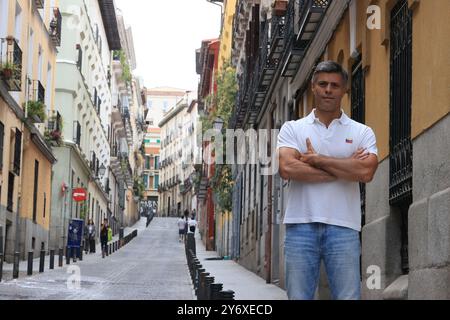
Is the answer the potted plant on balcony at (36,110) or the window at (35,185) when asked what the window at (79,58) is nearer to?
the window at (35,185)

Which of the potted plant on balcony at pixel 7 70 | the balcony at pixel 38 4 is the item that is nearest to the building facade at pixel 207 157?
the balcony at pixel 38 4

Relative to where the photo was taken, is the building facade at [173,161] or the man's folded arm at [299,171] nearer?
the man's folded arm at [299,171]

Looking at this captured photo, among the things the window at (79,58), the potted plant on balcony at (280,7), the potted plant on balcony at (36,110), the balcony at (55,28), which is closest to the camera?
the potted plant on balcony at (280,7)

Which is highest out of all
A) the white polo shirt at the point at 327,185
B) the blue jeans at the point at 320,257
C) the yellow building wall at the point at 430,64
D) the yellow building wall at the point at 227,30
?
the yellow building wall at the point at 227,30

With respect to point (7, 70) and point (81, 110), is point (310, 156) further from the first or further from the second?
point (81, 110)

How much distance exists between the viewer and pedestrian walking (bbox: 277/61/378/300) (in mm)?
5371

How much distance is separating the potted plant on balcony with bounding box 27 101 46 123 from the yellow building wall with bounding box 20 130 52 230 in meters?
0.79

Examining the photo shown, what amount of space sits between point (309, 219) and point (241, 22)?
103 ft

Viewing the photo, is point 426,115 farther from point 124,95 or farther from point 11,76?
point 124,95

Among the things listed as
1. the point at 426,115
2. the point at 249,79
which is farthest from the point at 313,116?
the point at 249,79

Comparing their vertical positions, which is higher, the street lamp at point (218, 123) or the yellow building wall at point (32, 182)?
the street lamp at point (218, 123)

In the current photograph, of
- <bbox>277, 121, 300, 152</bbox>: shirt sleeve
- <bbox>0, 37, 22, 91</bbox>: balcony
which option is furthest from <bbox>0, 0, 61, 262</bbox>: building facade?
<bbox>277, 121, 300, 152</bbox>: shirt sleeve

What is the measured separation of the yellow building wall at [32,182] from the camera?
29678 mm
